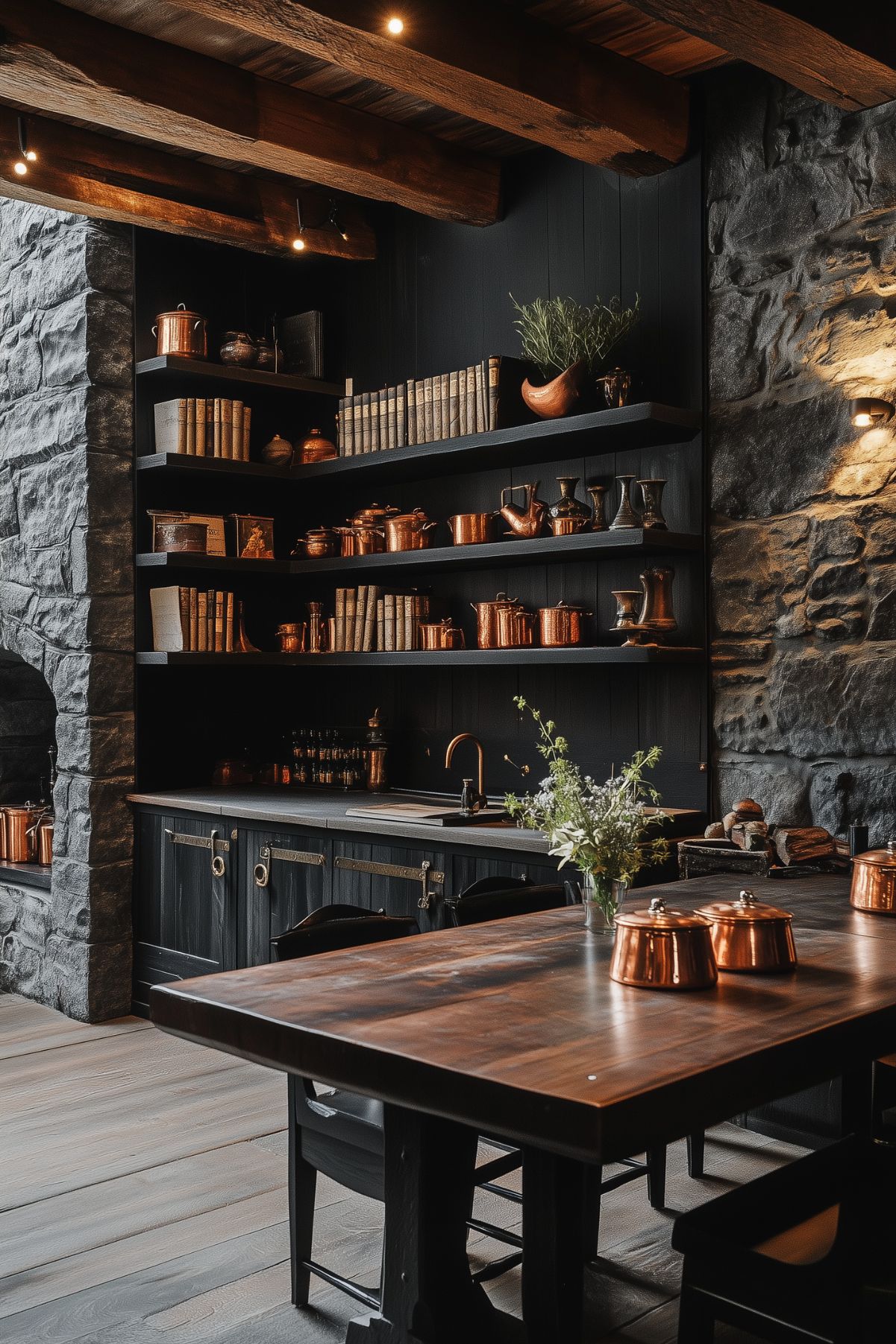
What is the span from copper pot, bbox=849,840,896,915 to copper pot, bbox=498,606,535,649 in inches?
73.3

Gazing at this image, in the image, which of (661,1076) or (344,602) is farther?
(344,602)

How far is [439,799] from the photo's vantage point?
15.9 ft

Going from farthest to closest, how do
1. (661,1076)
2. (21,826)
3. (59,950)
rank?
(21,826) < (59,950) < (661,1076)

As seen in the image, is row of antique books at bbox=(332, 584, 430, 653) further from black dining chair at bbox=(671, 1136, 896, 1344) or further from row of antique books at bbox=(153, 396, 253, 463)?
black dining chair at bbox=(671, 1136, 896, 1344)

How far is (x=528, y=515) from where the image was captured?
14.6 feet

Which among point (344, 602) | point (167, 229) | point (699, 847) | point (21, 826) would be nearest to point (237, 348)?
point (167, 229)

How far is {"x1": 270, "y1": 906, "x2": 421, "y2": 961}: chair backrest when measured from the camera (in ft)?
8.27

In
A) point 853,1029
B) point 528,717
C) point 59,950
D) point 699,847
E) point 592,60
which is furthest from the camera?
point 59,950

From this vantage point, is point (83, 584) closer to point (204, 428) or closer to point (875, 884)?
point (204, 428)

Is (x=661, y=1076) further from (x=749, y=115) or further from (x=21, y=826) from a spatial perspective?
(x=21, y=826)

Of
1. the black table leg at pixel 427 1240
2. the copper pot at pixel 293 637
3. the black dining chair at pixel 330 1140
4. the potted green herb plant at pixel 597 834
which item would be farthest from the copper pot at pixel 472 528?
the black table leg at pixel 427 1240

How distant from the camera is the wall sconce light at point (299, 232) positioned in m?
5.02

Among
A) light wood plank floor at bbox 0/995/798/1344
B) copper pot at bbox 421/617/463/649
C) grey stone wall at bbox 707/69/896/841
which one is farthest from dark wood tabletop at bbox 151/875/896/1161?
copper pot at bbox 421/617/463/649

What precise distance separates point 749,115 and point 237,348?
2212mm
